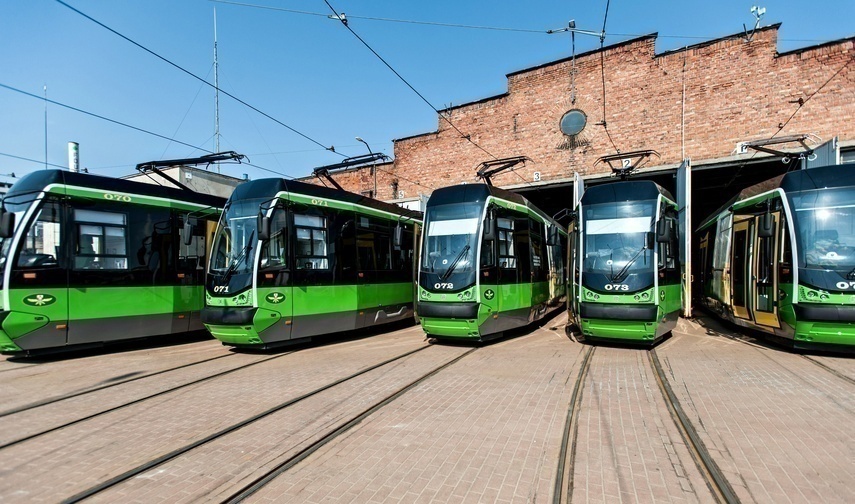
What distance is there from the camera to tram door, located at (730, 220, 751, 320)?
9.64m

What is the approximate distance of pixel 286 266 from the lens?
8.88 metres

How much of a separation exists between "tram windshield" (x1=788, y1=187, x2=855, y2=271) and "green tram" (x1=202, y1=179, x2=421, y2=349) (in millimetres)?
7902

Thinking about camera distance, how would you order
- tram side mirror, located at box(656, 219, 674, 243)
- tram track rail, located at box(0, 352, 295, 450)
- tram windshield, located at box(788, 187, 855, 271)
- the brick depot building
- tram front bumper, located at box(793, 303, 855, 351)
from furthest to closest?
1. the brick depot building
2. tram side mirror, located at box(656, 219, 674, 243)
3. tram windshield, located at box(788, 187, 855, 271)
4. tram front bumper, located at box(793, 303, 855, 351)
5. tram track rail, located at box(0, 352, 295, 450)

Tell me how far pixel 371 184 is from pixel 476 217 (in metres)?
15.5

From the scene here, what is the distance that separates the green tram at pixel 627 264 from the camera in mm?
8445

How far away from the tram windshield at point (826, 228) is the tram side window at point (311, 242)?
913cm

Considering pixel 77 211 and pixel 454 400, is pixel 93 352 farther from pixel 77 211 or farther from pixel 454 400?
pixel 454 400

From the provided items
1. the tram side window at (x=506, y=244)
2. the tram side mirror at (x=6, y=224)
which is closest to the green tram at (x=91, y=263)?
the tram side mirror at (x=6, y=224)

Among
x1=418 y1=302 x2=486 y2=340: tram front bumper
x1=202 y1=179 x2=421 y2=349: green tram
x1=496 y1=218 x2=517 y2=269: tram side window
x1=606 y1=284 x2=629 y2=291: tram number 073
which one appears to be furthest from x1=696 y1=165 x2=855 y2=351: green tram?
x1=202 y1=179 x2=421 y2=349: green tram

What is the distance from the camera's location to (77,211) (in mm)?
8430

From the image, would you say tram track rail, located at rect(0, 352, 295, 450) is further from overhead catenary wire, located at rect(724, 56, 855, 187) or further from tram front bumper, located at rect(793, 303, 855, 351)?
overhead catenary wire, located at rect(724, 56, 855, 187)

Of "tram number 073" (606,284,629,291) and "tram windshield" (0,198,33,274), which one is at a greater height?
"tram windshield" (0,198,33,274)

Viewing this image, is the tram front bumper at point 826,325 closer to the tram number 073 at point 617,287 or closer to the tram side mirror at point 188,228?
the tram number 073 at point 617,287

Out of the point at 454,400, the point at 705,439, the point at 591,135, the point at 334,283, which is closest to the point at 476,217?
the point at 334,283
